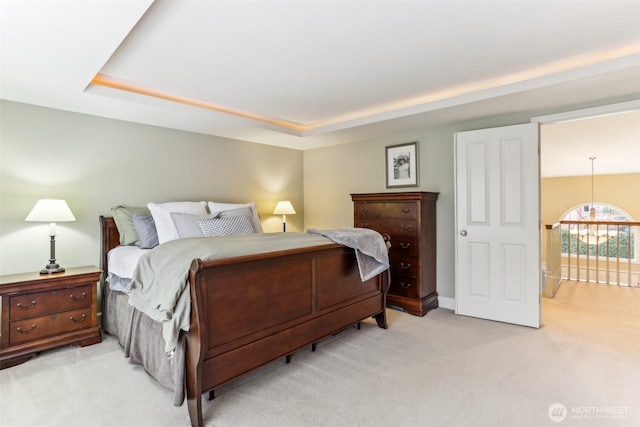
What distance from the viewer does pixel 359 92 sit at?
123 inches

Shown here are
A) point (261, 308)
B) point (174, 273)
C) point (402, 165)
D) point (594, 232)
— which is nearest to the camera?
point (174, 273)

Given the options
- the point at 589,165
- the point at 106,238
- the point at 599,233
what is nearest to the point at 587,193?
the point at 589,165

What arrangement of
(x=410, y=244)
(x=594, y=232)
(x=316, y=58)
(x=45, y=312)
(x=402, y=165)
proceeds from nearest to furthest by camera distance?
(x=316, y=58) < (x=45, y=312) < (x=410, y=244) < (x=402, y=165) < (x=594, y=232)

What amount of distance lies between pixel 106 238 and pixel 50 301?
0.77 meters

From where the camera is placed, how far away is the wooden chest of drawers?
3.59m

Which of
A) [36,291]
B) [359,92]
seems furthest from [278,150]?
[36,291]

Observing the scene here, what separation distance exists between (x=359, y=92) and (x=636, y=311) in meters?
3.78

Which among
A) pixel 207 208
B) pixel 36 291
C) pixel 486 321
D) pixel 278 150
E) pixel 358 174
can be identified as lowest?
pixel 486 321

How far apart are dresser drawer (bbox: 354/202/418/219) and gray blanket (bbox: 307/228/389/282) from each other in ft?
2.51

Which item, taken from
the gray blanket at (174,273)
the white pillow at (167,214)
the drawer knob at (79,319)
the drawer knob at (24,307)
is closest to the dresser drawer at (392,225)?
the gray blanket at (174,273)

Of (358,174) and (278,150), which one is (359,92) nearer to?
(358,174)

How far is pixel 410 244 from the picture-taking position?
3648mm

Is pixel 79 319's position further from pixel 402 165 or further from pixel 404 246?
pixel 402 165

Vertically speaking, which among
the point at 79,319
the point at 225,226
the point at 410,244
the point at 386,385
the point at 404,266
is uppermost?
the point at 225,226
